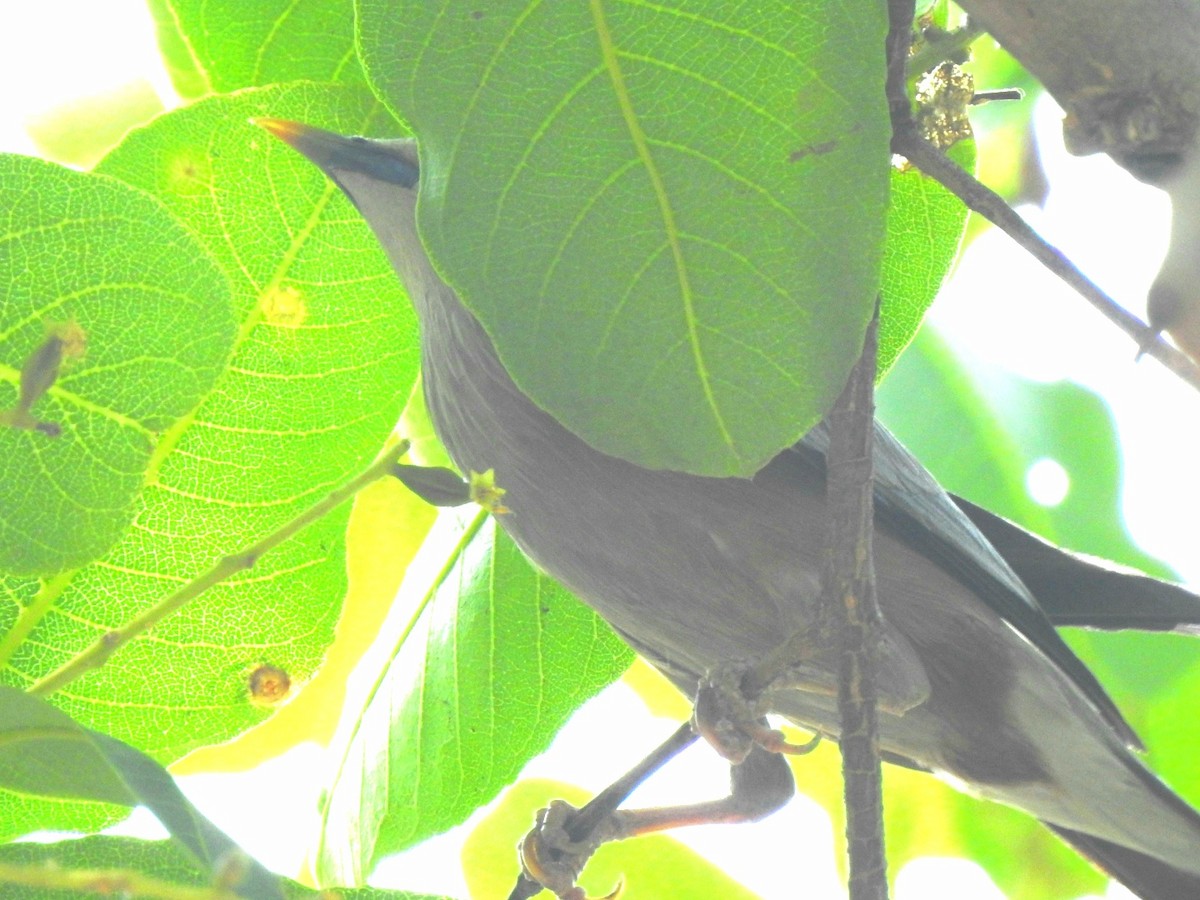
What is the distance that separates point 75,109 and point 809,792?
2.47 meters

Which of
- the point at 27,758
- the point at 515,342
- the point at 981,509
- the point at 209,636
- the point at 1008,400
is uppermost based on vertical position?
the point at 1008,400

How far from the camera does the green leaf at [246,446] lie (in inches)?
80.0

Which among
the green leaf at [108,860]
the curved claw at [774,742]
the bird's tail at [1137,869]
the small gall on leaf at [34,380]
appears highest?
the bird's tail at [1137,869]

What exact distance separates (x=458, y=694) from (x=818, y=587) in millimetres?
694

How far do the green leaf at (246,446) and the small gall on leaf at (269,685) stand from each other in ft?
0.04

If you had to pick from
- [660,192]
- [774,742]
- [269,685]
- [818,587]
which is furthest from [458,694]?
[660,192]

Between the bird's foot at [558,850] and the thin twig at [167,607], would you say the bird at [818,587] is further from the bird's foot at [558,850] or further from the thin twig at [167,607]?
the thin twig at [167,607]

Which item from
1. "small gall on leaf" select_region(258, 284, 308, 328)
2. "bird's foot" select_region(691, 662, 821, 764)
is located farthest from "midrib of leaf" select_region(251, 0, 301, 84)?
"bird's foot" select_region(691, 662, 821, 764)

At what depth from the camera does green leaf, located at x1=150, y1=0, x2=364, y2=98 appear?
220 centimetres

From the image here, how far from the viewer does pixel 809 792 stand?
12.0 ft

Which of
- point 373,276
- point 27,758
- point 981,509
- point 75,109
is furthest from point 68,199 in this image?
point 981,509

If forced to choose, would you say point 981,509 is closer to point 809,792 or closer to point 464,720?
point 809,792

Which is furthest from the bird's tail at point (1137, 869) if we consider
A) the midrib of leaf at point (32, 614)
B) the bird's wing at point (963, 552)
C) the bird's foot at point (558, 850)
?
the midrib of leaf at point (32, 614)

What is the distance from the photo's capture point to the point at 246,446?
2064 mm
